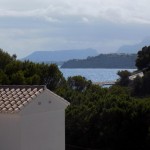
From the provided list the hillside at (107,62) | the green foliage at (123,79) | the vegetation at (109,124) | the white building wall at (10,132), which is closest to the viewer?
the white building wall at (10,132)

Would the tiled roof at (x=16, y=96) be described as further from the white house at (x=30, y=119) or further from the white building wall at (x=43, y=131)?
the white building wall at (x=43, y=131)

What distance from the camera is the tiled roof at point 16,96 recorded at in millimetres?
11219

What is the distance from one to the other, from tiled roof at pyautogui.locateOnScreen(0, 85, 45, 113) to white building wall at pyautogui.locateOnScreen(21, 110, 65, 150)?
1.19 feet

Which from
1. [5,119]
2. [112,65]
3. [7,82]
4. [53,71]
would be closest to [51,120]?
[5,119]

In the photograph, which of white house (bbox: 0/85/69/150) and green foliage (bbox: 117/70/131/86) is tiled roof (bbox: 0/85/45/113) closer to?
white house (bbox: 0/85/69/150)

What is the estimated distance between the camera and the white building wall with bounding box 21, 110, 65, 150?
36.8ft

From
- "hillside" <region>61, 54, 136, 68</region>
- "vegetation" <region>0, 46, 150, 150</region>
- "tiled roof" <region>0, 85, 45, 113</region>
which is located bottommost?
"vegetation" <region>0, 46, 150, 150</region>

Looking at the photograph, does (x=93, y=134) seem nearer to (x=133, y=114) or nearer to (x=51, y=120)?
(x=133, y=114)

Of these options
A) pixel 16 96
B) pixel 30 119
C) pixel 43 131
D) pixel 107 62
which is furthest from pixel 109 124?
pixel 107 62

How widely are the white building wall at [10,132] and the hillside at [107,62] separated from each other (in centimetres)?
8091

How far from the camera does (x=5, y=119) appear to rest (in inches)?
443

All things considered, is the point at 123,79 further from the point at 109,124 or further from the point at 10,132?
the point at 10,132

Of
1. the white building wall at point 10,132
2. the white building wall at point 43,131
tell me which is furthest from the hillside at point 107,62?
the white building wall at point 10,132

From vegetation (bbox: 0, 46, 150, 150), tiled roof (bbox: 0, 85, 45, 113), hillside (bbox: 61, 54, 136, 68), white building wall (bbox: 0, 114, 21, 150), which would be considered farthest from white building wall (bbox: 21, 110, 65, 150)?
hillside (bbox: 61, 54, 136, 68)
